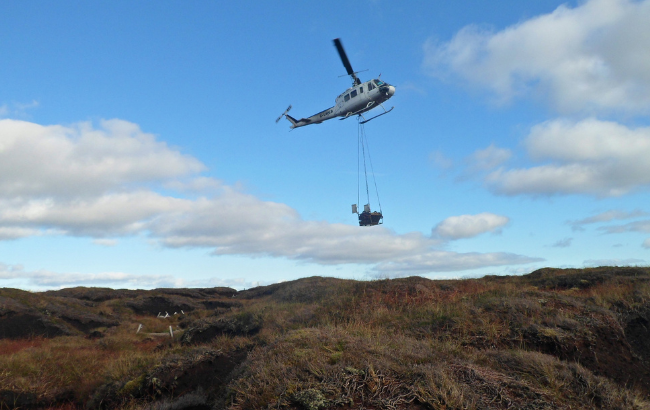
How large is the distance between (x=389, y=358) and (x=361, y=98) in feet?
69.6

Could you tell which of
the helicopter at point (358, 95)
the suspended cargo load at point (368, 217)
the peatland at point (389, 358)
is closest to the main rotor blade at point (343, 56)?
the helicopter at point (358, 95)

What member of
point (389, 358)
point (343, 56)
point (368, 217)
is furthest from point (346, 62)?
point (389, 358)

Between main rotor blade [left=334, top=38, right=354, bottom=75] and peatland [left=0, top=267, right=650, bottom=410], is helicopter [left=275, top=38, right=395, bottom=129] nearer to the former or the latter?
main rotor blade [left=334, top=38, right=354, bottom=75]

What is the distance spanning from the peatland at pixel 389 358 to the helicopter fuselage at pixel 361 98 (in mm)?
12263

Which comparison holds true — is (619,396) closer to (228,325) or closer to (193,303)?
(228,325)

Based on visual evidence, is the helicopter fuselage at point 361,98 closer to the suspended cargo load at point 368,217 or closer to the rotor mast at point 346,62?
the rotor mast at point 346,62

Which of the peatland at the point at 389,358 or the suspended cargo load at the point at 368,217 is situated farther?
the suspended cargo load at the point at 368,217

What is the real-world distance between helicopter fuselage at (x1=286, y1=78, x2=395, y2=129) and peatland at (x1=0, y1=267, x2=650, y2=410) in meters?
12.3

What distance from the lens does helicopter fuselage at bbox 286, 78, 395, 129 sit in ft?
83.4

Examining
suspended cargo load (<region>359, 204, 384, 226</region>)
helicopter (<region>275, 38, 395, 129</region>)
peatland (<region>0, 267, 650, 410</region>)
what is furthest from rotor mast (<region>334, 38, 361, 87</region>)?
peatland (<region>0, 267, 650, 410</region>)

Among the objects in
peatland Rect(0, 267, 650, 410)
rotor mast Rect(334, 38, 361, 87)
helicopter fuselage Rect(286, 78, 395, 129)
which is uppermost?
rotor mast Rect(334, 38, 361, 87)

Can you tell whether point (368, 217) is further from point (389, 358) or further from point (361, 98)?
point (389, 358)

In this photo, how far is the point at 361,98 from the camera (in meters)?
26.2

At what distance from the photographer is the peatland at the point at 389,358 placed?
6.45m
